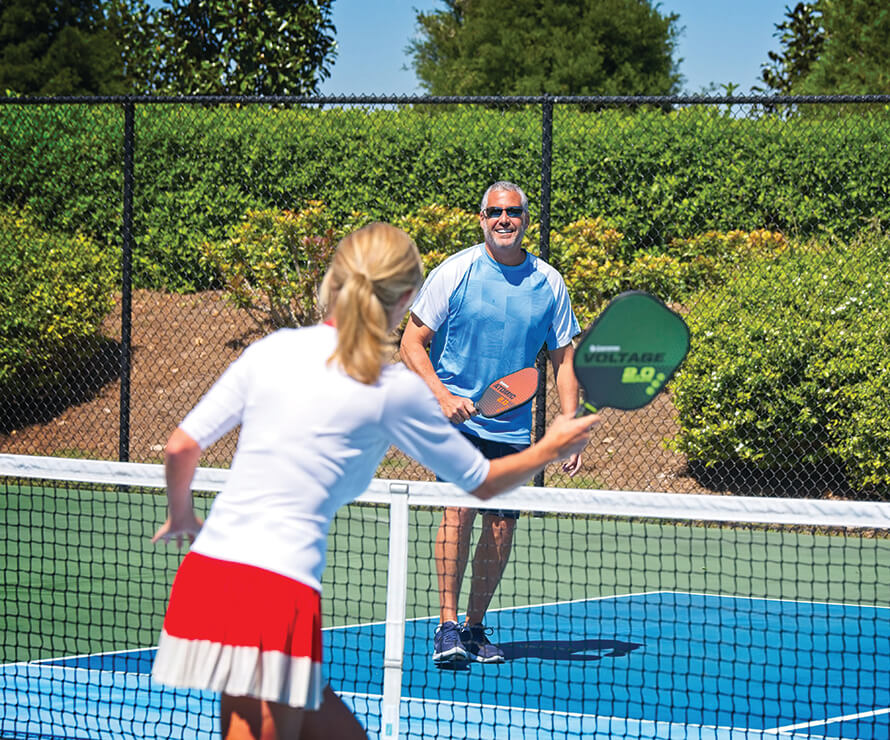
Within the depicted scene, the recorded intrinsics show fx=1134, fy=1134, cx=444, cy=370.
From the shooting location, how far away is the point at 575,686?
450 centimetres

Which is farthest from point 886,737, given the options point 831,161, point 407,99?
point 831,161

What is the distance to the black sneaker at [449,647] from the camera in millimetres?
4586

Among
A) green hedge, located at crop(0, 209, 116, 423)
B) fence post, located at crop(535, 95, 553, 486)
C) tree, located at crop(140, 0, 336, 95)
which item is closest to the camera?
fence post, located at crop(535, 95, 553, 486)

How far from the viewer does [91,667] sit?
461 centimetres

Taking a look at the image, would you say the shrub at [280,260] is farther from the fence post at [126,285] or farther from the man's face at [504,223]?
the man's face at [504,223]

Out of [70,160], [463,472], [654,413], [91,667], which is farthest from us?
[70,160]

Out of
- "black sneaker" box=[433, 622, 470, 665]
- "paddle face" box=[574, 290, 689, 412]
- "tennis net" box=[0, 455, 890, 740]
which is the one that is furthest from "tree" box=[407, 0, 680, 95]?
"paddle face" box=[574, 290, 689, 412]

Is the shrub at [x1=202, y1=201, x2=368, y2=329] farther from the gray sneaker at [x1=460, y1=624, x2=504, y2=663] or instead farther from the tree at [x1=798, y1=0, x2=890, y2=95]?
the tree at [x1=798, y1=0, x2=890, y2=95]

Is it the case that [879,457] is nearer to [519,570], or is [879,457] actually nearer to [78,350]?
[519,570]

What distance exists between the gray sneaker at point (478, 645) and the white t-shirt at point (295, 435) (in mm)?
2576

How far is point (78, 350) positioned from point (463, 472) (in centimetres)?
945

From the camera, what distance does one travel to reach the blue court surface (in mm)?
3982

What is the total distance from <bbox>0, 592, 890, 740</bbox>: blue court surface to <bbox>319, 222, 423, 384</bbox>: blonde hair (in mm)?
2078

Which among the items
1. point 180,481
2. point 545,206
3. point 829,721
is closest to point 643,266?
point 545,206
